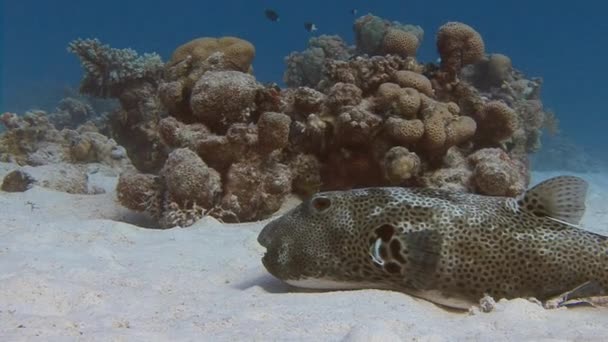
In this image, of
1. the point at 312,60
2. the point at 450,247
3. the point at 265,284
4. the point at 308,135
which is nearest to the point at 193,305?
the point at 265,284

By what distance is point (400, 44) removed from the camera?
30.7ft

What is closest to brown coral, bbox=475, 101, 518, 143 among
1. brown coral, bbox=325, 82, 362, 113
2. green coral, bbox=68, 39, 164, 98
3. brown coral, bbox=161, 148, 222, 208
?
brown coral, bbox=325, 82, 362, 113

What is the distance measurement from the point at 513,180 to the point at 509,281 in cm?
382

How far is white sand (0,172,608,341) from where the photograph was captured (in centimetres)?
267

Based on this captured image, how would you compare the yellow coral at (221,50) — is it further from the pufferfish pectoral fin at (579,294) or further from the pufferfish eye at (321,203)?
the pufferfish pectoral fin at (579,294)

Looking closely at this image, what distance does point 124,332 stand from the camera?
8.62 feet

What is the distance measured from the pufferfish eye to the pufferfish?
24mm

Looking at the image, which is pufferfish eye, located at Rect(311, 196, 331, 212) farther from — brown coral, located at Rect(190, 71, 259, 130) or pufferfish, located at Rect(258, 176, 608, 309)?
brown coral, located at Rect(190, 71, 259, 130)

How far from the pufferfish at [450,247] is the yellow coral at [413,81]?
4.18 meters

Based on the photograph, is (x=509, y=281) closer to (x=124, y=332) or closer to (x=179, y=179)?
(x=124, y=332)

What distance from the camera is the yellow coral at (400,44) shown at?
9.38m

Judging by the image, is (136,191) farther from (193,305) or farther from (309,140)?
(193,305)

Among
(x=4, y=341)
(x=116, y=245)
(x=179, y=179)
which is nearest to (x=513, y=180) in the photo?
(x=179, y=179)

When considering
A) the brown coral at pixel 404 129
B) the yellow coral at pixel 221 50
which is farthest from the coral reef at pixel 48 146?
the brown coral at pixel 404 129
